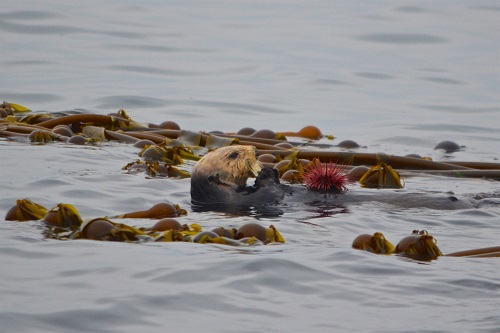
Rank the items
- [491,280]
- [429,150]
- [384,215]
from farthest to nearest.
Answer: [429,150] → [384,215] → [491,280]

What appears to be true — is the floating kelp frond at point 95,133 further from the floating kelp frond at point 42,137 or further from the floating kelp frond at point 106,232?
the floating kelp frond at point 106,232

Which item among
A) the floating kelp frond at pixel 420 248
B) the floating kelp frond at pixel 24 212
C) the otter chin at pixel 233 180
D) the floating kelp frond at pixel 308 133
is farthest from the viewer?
the floating kelp frond at pixel 308 133

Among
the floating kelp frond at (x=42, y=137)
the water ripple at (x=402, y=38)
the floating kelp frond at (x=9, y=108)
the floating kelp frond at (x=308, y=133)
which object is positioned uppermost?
the water ripple at (x=402, y=38)

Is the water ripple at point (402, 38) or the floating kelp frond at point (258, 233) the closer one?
the floating kelp frond at point (258, 233)

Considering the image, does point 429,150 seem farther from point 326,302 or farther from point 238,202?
point 326,302

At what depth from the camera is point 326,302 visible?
12.5 feet

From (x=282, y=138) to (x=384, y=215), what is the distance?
3189 mm

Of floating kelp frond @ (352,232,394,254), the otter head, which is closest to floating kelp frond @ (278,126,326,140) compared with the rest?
the otter head

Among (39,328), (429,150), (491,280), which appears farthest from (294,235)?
(429,150)

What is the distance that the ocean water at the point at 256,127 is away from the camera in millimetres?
3729

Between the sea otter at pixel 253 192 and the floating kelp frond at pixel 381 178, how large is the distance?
52cm

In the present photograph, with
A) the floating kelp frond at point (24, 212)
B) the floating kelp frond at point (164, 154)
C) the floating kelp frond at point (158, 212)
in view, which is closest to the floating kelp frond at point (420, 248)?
the floating kelp frond at point (158, 212)

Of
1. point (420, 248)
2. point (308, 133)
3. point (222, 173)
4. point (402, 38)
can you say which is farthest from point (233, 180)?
point (402, 38)

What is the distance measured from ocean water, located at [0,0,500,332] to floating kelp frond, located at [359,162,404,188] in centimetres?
28
